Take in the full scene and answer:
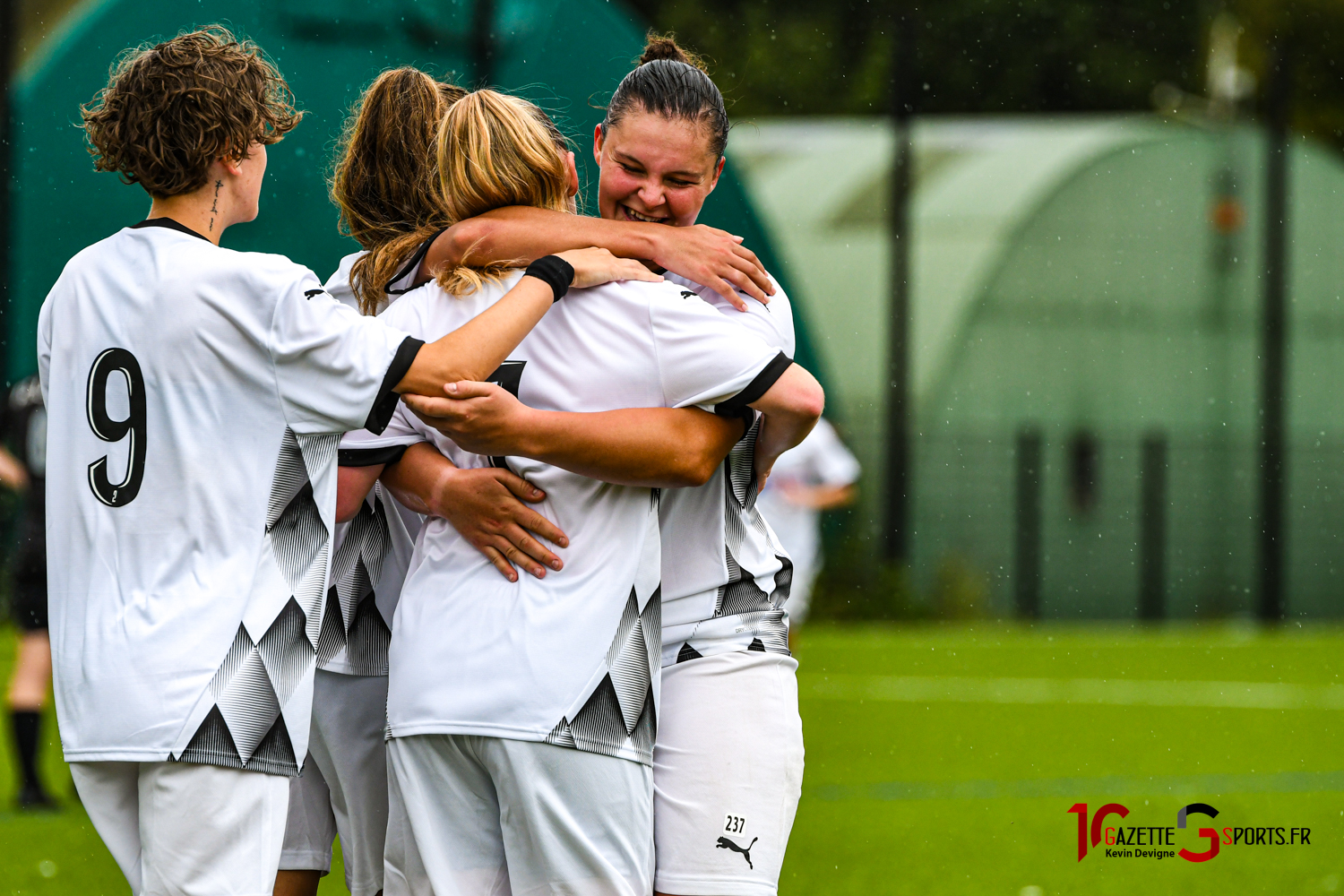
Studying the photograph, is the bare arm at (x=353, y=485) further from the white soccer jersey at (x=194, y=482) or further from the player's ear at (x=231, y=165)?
the player's ear at (x=231, y=165)

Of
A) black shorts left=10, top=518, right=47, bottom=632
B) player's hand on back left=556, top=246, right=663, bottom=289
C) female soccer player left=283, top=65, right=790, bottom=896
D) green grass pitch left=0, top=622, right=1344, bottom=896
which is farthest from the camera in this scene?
black shorts left=10, top=518, right=47, bottom=632

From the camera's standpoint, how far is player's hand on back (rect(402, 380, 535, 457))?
→ 259cm

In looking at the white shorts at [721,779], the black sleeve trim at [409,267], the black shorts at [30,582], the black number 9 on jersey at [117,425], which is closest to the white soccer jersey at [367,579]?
the black sleeve trim at [409,267]

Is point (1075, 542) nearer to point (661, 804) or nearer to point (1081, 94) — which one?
point (1081, 94)

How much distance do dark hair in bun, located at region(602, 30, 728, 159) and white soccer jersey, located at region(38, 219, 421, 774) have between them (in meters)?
0.61

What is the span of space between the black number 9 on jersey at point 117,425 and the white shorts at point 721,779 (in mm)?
904

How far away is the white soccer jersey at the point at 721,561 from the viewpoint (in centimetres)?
280

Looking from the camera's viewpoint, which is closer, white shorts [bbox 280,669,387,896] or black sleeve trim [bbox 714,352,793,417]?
black sleeve trim [bbox 714,352,793,417]

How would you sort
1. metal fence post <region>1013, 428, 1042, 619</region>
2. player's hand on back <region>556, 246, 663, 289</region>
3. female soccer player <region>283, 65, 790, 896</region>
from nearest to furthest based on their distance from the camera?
1. player's hand on back <region>556, 246, 663, 289</region>
2. female soccer player <region>283, 65, 790, 896</region>
3. metal fence post <region>1013, 428, 1042, 619</region>

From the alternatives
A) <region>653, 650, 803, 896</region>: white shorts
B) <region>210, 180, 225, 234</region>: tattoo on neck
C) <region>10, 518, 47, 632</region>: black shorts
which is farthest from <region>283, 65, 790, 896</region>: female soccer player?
<region>10, 518, 47, 632</region>: black shorts

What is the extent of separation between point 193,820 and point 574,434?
83 cm

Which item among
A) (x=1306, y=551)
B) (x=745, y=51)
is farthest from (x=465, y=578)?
(x=745, y=51)

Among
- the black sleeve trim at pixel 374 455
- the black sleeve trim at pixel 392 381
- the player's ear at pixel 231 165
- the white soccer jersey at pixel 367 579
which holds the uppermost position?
the player's ear at pixel 231 165

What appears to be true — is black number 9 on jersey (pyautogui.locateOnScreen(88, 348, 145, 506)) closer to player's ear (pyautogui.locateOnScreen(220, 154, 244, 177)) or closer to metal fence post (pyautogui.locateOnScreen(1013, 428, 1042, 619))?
player's ear (pyautogui.locateOnScreen(220, 154, 244, 177))
